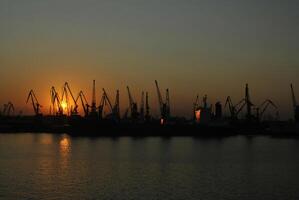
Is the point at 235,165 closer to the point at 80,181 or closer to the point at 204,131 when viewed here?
the point at 80,181

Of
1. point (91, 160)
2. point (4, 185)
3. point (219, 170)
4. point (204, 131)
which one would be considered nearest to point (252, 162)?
point (219, 170)

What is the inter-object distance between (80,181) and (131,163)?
1689 centimetres

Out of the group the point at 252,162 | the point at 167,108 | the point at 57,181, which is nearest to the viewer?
the point at 57,181

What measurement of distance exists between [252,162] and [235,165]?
4.85 meters

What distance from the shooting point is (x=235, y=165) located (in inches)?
2180

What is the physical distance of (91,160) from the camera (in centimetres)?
5994

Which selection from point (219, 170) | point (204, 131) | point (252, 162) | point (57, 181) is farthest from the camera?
point (204, 131)

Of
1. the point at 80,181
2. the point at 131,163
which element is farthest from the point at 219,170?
the point at 80,181

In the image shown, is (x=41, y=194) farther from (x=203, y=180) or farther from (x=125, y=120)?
(x=125, y=120)

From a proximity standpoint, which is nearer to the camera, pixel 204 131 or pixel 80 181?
pixel 80 181

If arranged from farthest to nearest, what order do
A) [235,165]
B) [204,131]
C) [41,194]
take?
[204,131], [235,165], [41,194]

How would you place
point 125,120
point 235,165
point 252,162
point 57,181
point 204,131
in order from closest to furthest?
point 57,181, point 235,165, point 252,162, point 204,131, point 125,120

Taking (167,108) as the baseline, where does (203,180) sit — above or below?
below

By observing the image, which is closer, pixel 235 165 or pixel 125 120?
pixel 235 165
